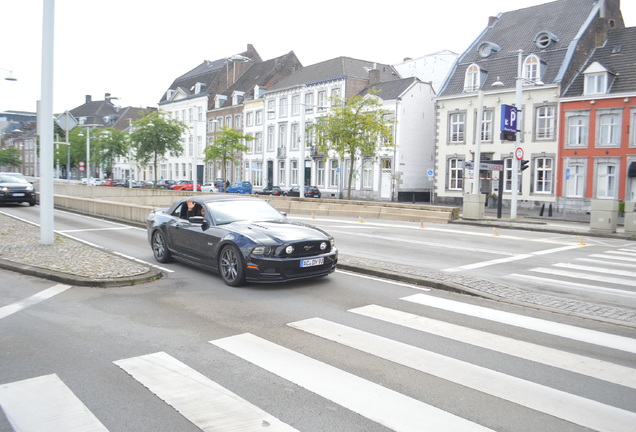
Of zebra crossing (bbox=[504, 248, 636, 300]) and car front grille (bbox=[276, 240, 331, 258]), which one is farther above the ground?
car front grille (bbox=[276, 240, 331, 258])

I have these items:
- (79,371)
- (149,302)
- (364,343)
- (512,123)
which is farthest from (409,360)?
(512,123)

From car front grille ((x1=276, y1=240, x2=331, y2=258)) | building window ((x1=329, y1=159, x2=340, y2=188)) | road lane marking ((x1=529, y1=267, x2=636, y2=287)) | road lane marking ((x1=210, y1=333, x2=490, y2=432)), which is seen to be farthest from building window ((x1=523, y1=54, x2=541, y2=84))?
road lane marking ((x1=210, y1=333, x2=490, y2=432))

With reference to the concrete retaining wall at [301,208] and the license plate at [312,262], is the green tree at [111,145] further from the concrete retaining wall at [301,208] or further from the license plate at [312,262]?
the license plate at [312,262]

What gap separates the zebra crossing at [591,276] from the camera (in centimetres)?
916

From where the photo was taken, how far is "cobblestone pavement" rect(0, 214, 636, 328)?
24.1 feet

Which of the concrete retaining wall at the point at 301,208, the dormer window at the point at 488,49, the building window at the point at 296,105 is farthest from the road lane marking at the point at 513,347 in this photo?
the building window at the point at 296,105

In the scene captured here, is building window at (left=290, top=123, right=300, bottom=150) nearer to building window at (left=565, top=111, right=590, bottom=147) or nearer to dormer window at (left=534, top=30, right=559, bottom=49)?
dormer window at (left=534, top=30, right=559, bottom=49)

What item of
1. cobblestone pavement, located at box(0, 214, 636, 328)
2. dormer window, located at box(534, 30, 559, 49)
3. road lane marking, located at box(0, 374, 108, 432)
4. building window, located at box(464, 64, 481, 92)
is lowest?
road lane marking, located at box(0, 374, 108, 432)

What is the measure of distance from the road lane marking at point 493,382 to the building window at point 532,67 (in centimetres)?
3666

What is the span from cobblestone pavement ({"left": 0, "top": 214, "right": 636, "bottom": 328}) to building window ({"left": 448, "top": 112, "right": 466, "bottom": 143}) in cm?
3401

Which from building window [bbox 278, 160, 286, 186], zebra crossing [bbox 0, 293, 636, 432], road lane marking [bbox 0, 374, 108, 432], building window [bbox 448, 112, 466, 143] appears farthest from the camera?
building window [bbox 278, 160, 286, 186]

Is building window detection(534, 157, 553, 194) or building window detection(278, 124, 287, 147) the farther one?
building window detection(278, 124, 287, 147)

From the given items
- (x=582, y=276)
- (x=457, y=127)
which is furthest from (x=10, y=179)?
(x=457, y=127)

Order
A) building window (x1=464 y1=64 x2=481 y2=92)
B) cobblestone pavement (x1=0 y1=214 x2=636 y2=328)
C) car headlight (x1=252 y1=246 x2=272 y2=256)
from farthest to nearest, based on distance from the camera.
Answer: building window (x1=464 y1=64 x2=481 y2=92), car headlight (x1=252 y1=246 x2=272 y2=256), cobblestone pavement (x1=0 y1=214 x2=636 y2=328)
